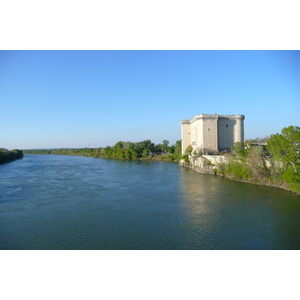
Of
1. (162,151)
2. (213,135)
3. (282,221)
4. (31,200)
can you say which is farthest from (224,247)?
(162,151)

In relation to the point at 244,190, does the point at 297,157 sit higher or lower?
higher

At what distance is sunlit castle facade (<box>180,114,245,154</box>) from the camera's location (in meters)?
16.8

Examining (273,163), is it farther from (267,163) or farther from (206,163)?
(206,163)

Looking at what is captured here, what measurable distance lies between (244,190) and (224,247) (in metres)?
4.87

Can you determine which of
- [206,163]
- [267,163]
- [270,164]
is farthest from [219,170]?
[270,164]

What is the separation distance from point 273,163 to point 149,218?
6317 millimetres

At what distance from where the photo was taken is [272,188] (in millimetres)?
8773

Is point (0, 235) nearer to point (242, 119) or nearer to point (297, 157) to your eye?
point (297, 157)

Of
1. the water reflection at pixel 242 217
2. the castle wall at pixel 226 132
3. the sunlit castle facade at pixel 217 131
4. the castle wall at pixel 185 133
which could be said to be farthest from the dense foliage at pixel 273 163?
the castle wall at pixel 185 133

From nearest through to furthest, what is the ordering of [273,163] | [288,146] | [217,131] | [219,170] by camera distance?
[288,146]
[273,163]
[219,170]
[217,131]

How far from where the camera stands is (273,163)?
9.51m

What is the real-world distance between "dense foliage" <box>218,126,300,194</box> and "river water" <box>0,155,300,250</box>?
2.03 feet

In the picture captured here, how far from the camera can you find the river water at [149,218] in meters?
4.55

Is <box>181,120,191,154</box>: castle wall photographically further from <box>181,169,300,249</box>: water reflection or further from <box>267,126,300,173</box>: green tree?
<box>267,126,300,173</box>: green tree
